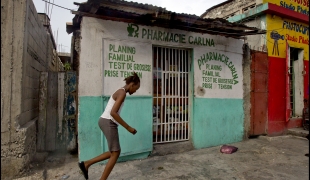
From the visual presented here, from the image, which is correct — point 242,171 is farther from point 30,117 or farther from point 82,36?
point 30,117

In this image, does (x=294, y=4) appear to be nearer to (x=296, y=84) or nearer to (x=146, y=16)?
(x=296, y=84)

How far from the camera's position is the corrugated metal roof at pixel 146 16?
11.7ft

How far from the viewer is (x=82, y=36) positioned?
3.74 meters

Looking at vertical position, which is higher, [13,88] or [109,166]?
[13,88]

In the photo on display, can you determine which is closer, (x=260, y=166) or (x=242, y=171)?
(x=242, y=171)

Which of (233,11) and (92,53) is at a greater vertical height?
(233,11)

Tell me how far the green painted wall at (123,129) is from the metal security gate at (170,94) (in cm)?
41

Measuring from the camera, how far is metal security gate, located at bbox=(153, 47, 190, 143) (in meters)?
4.64

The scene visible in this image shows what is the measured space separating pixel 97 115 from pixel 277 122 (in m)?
5.53

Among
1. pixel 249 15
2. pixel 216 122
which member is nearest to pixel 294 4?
pixel 249 15

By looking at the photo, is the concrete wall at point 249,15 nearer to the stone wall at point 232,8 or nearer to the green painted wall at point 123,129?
the stone wall at point 232,8

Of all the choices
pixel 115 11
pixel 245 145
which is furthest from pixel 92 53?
pixel 245 145

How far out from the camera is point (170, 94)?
4770 mm

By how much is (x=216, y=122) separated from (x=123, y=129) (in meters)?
2.48
